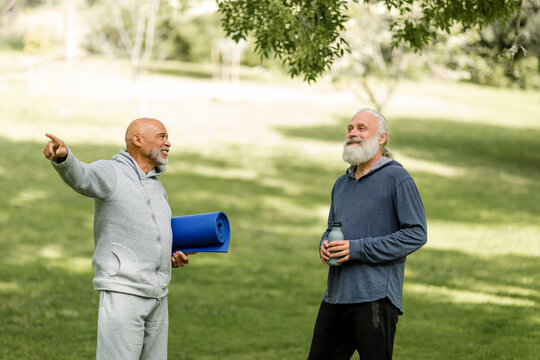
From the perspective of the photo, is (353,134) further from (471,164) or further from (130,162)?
(471,164)

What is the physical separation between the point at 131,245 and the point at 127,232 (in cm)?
8

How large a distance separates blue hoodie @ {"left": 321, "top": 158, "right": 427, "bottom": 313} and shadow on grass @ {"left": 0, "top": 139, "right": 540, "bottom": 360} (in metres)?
3.08

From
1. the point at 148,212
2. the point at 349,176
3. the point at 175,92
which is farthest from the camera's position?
the point at 175,92

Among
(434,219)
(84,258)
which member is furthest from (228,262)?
(434,219)

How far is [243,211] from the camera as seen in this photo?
15.7 meters

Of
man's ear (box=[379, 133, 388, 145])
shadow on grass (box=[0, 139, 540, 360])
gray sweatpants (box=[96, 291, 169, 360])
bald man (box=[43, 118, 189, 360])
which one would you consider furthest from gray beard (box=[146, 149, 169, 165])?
shadow on grass (box=[0, 139, 540, 360])

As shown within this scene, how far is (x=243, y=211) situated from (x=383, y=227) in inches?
443

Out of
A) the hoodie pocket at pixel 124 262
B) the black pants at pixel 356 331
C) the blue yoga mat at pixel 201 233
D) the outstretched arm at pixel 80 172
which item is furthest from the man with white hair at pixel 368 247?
the outstretched arm at pixel 80 172

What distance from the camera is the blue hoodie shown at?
14.5 ft

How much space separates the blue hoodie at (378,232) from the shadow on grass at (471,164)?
11655 mm

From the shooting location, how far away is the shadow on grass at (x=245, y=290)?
25.3ft

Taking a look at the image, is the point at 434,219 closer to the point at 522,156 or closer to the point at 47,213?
the point at 47,213

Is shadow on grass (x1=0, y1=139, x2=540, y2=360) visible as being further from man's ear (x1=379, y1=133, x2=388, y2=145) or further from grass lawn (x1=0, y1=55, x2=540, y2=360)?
man's ear (x1=379, y1=133, x2=388, y2=145)

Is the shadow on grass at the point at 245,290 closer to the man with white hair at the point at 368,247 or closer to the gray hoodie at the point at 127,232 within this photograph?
the man with white hair at the point at 368,247
